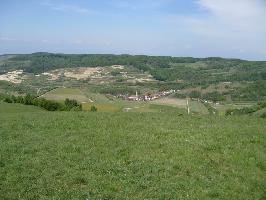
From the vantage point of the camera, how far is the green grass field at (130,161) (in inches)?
616

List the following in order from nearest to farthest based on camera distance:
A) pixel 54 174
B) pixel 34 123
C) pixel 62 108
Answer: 1. pixel 54 174
2. pixel 34 123
3. pixel 62 108

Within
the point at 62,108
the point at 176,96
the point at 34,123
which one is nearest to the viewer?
the point at 34,123

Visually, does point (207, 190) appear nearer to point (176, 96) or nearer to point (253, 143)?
point (253, 143)

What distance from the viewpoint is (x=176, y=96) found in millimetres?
143000

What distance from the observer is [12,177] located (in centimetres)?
1669

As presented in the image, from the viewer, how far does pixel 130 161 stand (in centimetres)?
1911

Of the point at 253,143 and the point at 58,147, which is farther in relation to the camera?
the point at 253,143

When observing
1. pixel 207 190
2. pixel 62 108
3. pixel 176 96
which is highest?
pixel 207 190

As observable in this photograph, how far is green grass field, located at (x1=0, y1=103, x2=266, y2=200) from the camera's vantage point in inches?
616

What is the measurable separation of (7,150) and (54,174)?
477 cm

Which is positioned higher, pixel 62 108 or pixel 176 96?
pixel 62 108

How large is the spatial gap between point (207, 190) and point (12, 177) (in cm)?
720

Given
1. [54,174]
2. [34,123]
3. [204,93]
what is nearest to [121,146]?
[54,174]

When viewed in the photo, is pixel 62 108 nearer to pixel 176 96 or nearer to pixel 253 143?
pixel 253 143
